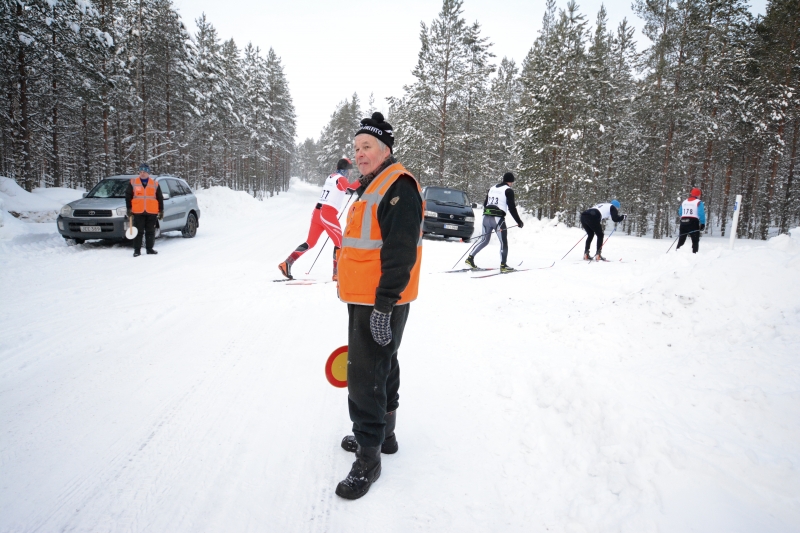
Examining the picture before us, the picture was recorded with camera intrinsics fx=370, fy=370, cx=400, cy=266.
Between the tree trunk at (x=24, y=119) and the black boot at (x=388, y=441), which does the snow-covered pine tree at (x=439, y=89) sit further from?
the black boot at (x=388, y=441)

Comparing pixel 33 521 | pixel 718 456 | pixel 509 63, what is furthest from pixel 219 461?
pixel 509 63

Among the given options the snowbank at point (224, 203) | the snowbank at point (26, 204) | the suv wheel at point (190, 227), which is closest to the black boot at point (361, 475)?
the suv wheel at point (190, 227)

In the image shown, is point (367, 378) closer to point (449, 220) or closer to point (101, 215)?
point (101, 215)

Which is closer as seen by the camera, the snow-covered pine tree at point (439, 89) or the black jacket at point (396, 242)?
the black jacket at point (396, 242)

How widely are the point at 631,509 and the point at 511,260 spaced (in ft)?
28.6

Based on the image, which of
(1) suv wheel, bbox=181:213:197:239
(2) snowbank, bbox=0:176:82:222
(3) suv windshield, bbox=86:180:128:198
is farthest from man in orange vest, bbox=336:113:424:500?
(2) snowbank, bbox=0:176:82:222

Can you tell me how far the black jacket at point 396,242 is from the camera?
2043mm

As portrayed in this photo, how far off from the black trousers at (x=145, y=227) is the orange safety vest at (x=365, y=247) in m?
8.63

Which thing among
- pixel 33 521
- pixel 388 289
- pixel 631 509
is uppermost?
pixel 388 289

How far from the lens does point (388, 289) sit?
2.04 meters

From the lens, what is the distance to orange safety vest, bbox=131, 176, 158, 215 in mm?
8609

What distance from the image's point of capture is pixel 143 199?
8.65 meters

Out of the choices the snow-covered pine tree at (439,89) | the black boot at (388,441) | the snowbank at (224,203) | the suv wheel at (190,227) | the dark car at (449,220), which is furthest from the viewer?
the snow-covered pine tree at (439,89)

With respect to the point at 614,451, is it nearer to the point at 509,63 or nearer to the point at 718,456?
the point at 718,456
